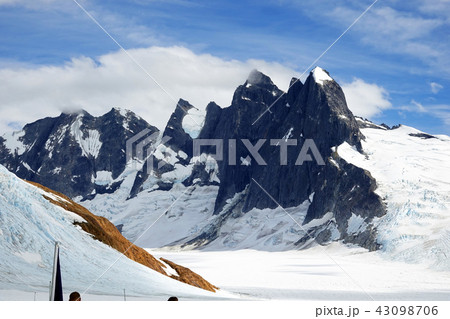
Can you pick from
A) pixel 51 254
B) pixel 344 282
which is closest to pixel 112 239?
pixel 51 254

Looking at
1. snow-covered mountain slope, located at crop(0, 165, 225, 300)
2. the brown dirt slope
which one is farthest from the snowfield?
snow-covered mountain slope, located at crop(0, 165, 225, 300)

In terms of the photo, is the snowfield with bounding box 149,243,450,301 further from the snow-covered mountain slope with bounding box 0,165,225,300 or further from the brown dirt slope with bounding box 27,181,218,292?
the snow-covered mountain slope with bounding box 0,165,225,300

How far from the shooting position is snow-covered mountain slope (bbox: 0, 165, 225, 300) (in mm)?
42969

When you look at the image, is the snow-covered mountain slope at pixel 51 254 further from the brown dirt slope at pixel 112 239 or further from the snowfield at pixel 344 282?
the snowfield at pixel 344 282

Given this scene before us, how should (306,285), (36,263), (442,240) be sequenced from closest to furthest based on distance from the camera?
1. (36,263)
2. (306,285)
3. (442,240)

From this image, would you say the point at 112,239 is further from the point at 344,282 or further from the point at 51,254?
the point at 344,282

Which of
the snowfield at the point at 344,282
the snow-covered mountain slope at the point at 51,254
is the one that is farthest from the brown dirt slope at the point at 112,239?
the snowfield at the point at 344,282

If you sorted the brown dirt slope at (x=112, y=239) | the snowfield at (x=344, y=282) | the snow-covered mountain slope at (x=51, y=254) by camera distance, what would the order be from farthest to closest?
the snowfield at (x=344, y=282), the brown dirt slope at (x=112, y=239), the snow-covered mountain slope at (x=51, y=254)

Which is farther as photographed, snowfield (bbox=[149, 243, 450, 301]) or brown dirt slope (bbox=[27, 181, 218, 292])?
snowfield (bbox=[149, 243, 450, 301])

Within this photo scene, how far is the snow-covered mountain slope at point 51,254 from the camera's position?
4297 cm

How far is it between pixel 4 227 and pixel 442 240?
154 m
